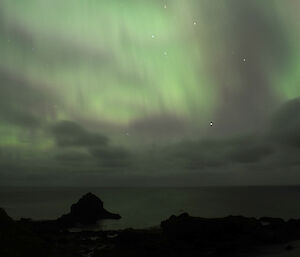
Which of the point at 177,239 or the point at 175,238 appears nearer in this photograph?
the point at 177,239

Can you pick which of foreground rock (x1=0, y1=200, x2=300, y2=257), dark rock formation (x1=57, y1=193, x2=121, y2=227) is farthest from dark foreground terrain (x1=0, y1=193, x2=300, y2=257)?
dark rock formation (x1=57, y1=193, x2=121, y2=227)

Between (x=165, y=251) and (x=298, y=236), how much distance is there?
34.8 m

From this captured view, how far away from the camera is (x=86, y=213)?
12862cm

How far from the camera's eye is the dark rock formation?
118994 millimetres

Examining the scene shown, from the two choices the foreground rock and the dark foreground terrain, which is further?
the foreground rock

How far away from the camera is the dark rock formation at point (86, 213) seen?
390ft

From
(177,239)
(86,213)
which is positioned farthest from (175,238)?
(86,213)

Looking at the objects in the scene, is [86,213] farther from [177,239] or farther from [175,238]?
[177,239]

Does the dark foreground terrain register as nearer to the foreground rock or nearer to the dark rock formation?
the foreground rock

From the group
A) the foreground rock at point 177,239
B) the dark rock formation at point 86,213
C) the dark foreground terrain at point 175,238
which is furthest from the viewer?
the dark rock formation at point 86,213

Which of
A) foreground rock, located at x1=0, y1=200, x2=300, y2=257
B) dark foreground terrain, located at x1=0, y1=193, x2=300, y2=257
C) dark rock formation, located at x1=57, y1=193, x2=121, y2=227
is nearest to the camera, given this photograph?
dark foreground terrain, located at x1=0, y1=193, x2=300, y2=257

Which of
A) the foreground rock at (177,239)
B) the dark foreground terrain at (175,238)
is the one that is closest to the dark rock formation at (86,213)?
the dark foreground terrain at (175,238)

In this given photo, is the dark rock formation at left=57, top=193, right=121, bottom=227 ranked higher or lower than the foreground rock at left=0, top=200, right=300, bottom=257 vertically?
higher

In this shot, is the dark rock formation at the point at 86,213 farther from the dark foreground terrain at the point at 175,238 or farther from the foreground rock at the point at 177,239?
the foreground rock at the point at 177,239
